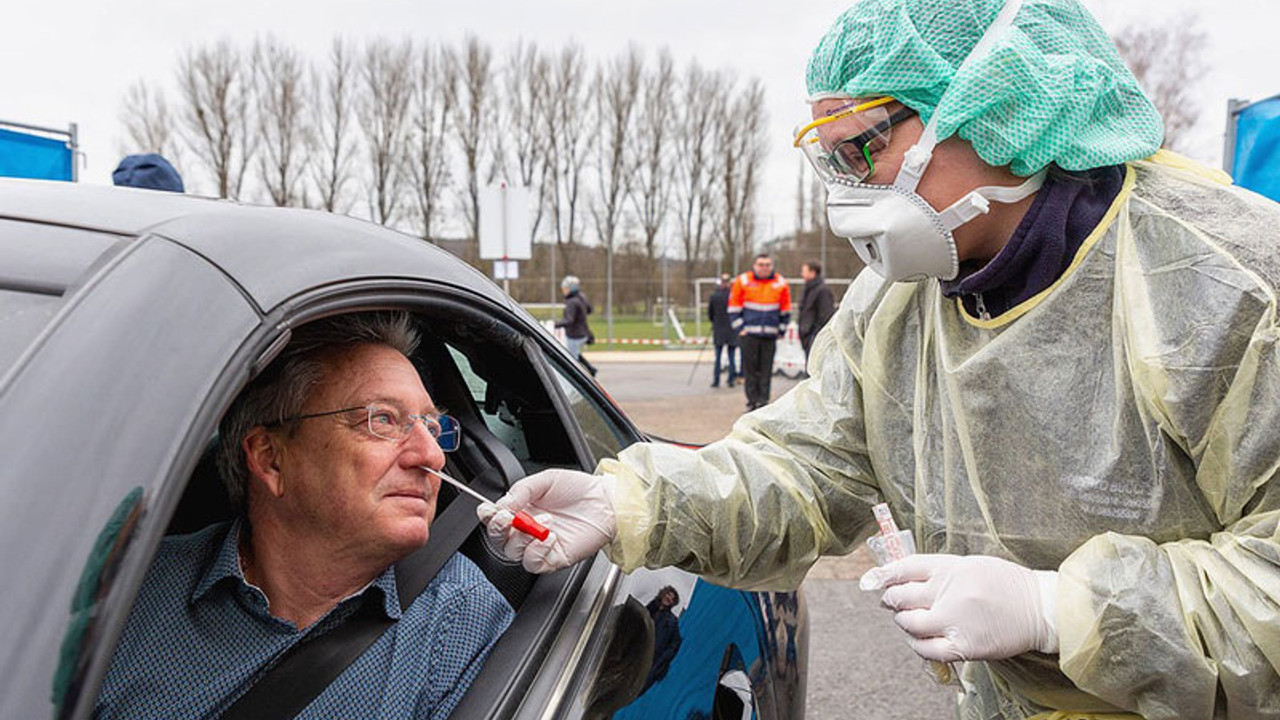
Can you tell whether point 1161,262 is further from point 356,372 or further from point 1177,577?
point 356,372

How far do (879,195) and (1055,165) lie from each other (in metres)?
0.26

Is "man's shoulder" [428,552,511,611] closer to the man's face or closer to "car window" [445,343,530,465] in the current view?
the man's face

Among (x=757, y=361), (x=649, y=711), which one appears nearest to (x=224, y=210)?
(x=649, y=711)

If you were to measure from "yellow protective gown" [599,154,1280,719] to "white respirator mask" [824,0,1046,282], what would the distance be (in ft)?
0.33

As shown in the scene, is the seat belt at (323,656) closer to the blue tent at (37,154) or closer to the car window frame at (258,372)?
the car window frame at (258,372)

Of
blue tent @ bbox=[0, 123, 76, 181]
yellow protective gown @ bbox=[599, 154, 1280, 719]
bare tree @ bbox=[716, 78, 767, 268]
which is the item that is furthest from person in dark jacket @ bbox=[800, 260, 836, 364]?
bare tree @ bbox=[716, 78, 767, 268]

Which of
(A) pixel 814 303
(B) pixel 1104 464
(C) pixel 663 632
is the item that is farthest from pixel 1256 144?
(A) pixel 814 303

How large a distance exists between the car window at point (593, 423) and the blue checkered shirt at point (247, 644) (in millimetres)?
457

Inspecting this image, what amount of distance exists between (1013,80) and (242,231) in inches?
41.1

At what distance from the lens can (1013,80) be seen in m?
1.38

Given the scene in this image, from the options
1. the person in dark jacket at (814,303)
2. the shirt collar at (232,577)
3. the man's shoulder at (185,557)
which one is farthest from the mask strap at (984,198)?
the person in dark jacket at (814,303)

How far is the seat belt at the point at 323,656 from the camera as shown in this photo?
1.48 meters

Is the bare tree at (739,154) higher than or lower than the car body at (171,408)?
higher

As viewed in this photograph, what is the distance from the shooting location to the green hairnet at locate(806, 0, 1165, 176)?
4.52 feet
